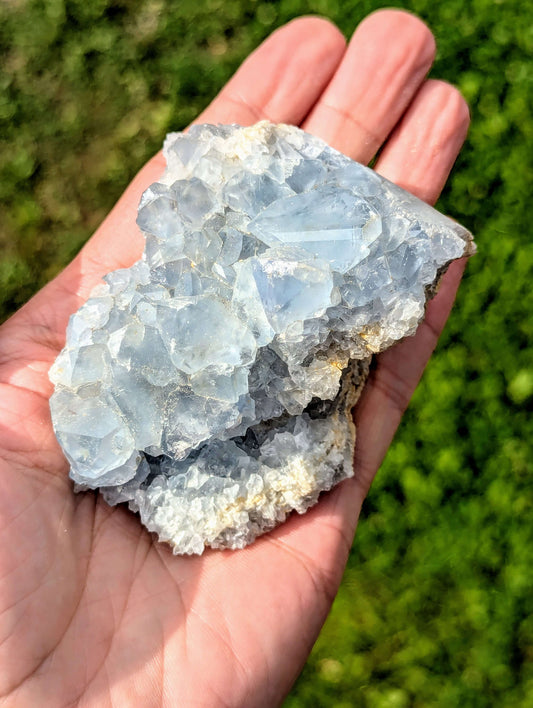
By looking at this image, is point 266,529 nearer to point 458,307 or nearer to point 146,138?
point 458,307

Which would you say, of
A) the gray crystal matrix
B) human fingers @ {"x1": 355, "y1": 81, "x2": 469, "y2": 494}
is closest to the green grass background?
human fingers @ {"x1": 355, "y1": 81, "x2": 469, "y2": 494}

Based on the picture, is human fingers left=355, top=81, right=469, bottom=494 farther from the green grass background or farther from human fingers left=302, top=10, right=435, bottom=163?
the green grass background

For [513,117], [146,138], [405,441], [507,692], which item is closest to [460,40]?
[513,117]

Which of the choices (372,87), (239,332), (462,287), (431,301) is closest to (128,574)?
(239,332)

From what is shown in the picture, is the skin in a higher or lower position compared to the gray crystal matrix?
lower

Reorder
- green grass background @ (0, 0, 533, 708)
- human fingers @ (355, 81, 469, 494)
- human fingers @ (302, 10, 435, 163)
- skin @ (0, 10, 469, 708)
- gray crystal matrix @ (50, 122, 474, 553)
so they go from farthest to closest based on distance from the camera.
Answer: green grass background @ (0, 0, 533, 708)
human fingers @ (302, 10, 435, 163)
human fingers @ (355, 81, 469, 494)
gray crystal matrix @ (50, 122, 474, 553)
skin @ (0, 10, 469, 708)

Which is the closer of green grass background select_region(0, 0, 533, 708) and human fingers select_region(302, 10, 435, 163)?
human fingers select_region(302, 10, 435, 163)

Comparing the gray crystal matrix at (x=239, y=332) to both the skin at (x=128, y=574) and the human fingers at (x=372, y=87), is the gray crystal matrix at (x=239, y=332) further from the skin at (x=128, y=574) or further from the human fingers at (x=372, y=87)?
the human fingers at (x=372, y=87)

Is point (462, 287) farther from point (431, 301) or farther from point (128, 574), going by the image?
point (128, 574)
